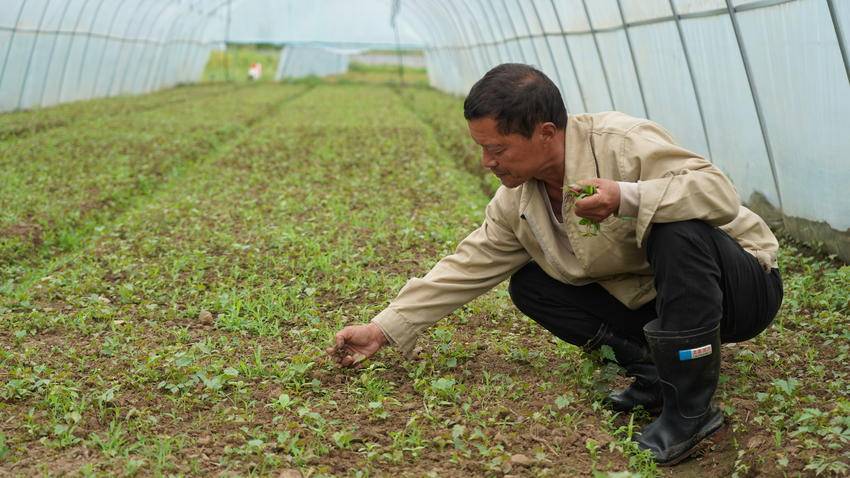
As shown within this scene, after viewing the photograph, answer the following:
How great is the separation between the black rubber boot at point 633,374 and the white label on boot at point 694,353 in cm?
52

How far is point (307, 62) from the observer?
4334cm

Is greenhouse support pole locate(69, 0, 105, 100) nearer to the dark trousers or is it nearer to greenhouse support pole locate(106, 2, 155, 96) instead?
greenhouse support pole locate(106, 2, 155, 96)

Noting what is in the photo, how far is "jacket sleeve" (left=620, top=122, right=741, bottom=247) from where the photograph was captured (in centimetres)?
285

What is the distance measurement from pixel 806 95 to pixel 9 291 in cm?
500

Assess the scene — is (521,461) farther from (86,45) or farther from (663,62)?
(86,45)

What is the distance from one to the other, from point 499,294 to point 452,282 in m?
1.61

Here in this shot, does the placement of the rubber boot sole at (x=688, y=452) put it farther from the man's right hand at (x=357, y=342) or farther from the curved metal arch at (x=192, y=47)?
the curved metal arch at (x=192, y=47)

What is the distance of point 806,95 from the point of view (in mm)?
5977

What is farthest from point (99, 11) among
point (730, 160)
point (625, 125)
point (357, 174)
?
point (625, 125)

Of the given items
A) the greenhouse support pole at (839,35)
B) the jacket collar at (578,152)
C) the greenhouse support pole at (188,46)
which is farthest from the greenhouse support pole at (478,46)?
the jacket collar at (578,152)

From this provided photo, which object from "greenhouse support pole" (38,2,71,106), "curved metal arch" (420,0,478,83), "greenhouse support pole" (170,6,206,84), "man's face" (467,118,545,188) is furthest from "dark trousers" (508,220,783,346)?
"greenhouse support pole" (170,6,206,84)

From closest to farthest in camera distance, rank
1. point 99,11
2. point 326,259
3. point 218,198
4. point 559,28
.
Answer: point 326,259, point 218,198, point 559,28, point 99,11

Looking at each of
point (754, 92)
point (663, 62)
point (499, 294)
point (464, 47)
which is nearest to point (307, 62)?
point (464, 47)

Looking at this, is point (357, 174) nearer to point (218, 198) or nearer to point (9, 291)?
point (218, 198)
